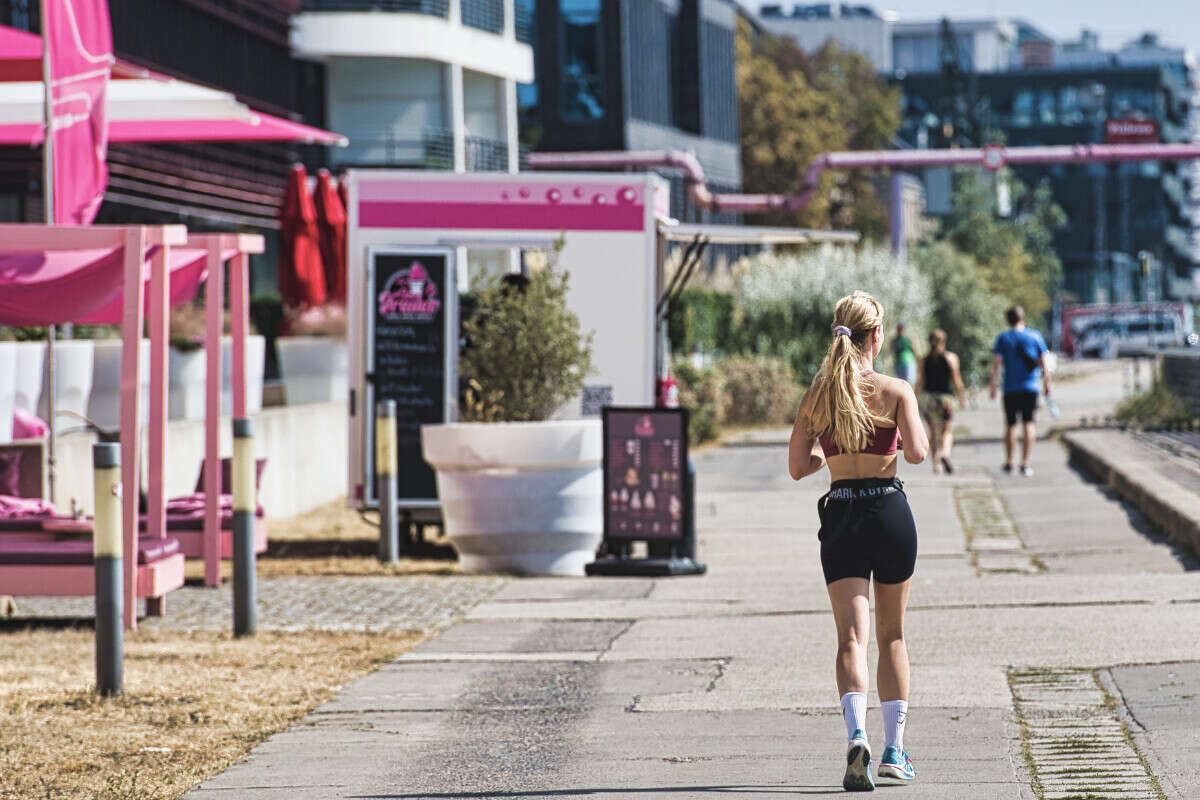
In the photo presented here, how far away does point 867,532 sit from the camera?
6.65 m

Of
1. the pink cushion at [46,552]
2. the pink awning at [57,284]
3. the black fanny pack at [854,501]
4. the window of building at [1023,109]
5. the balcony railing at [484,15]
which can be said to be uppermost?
the window of building at [1023,109]

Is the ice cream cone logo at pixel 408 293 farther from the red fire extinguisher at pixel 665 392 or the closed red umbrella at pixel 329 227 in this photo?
the closed red umbrella at pixel 329 227

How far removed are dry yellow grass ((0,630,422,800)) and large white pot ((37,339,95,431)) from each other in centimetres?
486

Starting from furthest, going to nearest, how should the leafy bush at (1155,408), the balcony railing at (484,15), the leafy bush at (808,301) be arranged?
the balcony railing at (484,15), the leafy bush at (808,301), the leafy bush at (1155,408)

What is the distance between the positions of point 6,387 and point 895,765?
9.74 m

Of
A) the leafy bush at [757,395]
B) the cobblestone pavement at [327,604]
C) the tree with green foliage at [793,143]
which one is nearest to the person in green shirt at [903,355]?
the leafy bush at [757,395]

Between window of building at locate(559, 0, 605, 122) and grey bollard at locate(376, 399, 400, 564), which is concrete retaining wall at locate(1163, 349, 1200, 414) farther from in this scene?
window of building at locate(559, 0, 605, 122)

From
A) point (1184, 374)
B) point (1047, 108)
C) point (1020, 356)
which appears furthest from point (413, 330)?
point (1047, 108)

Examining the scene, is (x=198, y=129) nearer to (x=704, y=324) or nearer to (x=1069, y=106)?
(x=704, y=324)

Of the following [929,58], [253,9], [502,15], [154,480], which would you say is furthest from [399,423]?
[929,58]

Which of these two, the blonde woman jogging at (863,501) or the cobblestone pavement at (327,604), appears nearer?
the blonde woman jogging at (863,501)

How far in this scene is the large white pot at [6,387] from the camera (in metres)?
A: 14.7

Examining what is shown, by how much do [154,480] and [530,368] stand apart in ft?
11.1

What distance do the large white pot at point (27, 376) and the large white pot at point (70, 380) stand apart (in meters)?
0.50
